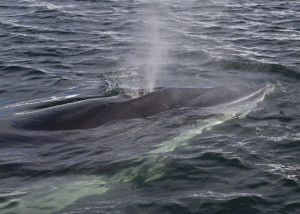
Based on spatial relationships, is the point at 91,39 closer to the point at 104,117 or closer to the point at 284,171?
the point at 104,117

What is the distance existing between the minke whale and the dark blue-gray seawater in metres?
0.23

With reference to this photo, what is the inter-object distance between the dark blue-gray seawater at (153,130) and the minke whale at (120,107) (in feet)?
0.75

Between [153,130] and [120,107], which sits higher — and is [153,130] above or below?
below

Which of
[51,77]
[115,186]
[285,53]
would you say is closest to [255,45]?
[285,53]

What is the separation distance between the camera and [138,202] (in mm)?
8094

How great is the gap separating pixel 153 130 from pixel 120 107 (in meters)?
0.94

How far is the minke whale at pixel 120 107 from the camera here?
402 inches

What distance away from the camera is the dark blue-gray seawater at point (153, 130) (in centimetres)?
838

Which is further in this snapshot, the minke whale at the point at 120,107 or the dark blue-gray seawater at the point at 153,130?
the minke whale at the point at 120,107

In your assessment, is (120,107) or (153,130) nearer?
(153,130)

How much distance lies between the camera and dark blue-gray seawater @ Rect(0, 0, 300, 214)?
838cm

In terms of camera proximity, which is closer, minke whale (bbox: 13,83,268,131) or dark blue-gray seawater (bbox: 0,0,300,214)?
dark blue-gray seawater (bbox: 0,0,300,214)

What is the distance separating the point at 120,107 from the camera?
11.2m

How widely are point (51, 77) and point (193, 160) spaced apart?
27.9 feet
